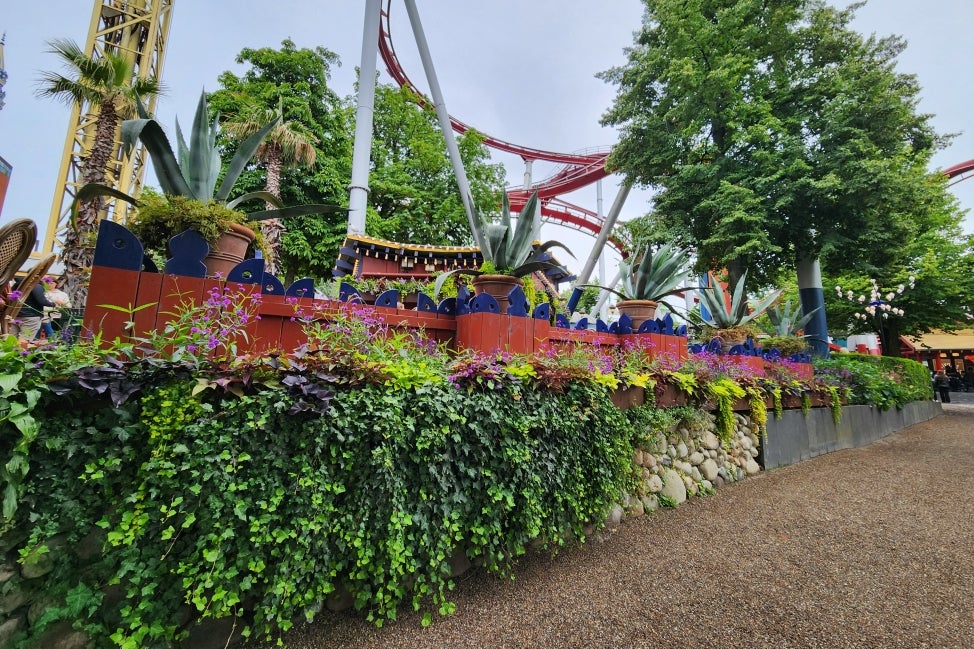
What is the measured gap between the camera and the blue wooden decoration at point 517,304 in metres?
3.01

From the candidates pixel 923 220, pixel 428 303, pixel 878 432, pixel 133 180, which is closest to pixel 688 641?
pixel 428 303

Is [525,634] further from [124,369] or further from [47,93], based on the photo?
[47,93]

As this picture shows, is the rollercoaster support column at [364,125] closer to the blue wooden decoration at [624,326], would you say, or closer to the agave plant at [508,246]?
the agave plant at [508,246]

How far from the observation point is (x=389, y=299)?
2.93m

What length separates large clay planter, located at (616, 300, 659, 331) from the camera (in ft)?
14.9

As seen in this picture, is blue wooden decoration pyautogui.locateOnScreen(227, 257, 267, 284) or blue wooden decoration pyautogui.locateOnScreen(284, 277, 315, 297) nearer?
blue wooden decoration pyautogui.locateOnScreen(227, 257, 267, 284)

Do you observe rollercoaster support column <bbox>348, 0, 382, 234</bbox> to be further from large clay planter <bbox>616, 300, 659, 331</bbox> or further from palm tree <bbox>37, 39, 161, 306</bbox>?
large clay planter <bbox>616, 300, 659, 331</bbox>

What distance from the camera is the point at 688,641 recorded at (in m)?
1.76

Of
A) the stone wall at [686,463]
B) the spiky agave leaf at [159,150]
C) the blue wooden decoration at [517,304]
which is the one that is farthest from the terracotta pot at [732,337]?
the spiky agave leaf at [159,150]

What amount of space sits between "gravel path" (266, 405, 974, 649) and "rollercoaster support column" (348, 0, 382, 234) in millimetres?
8942

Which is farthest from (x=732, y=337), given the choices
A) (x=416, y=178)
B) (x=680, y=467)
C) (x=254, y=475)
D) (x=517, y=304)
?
(x=416, y=178)

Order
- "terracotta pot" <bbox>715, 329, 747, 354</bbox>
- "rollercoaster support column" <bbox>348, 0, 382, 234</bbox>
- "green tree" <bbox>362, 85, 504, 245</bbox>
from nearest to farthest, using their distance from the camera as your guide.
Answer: "terracotta pot" <bbox>715, 329, 747, 354</bbox> < "rollercoaster support column" <bbox>348, 0, 382, 234</bbox> < "green tree" <bbox>362, 85, 504, 245</bbox>

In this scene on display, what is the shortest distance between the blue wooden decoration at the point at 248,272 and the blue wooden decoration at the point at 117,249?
41 cm

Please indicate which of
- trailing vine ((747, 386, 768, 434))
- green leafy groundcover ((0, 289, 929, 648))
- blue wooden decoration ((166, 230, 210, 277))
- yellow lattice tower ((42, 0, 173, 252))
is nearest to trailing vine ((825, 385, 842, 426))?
trailing vine ((747, 386, 768, 434))
